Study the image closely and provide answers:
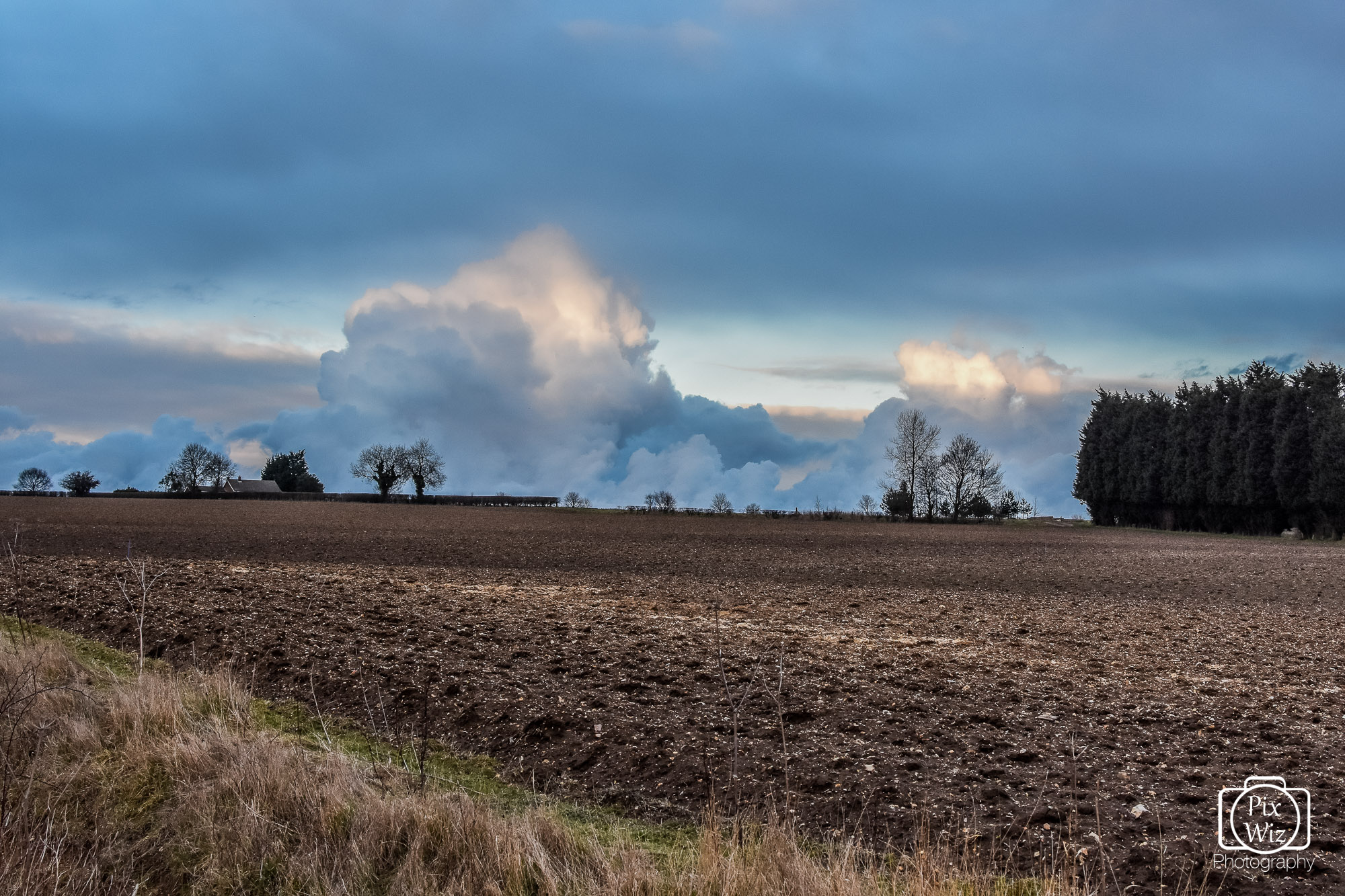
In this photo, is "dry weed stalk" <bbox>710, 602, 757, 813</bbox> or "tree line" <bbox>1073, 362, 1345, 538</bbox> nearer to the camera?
"dry weed stalk" <bbox>710, 602, 757, 813</bbox>

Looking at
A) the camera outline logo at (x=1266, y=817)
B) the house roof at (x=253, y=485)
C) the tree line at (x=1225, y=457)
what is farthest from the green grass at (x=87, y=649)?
the house roof at (x=253, y=485)

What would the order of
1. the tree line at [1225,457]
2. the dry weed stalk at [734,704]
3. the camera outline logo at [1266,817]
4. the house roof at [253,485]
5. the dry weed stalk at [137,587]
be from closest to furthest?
the camera outline logo at [1266,817] < the dry weed stalk at [734,704] < the dry weed stalk at [137,587] < the tree line at [1225,457] < the house roof at [253,485]

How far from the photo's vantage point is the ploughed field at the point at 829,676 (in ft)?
23.1

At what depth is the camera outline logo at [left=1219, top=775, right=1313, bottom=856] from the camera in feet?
20.2

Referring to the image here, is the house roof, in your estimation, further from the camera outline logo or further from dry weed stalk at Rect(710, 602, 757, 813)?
the camera outline logo

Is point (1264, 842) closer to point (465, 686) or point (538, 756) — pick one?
point (538, 756)

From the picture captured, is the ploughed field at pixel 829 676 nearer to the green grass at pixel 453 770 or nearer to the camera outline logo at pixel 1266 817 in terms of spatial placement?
the camera outline logo at pixel 1266 817

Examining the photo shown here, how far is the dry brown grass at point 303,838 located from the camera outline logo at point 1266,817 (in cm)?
183

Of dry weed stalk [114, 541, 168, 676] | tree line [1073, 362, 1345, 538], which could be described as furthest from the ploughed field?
tree line [1073, 362, 1345, 538]

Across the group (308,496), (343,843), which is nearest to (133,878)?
(343,843)

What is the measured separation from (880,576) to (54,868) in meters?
20.4

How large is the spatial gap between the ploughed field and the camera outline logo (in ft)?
0.37

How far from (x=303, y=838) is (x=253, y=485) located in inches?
5331

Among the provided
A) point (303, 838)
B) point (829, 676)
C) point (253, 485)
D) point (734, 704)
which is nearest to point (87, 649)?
point (303, 838)
